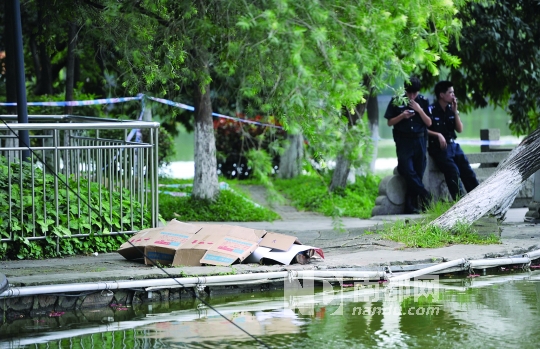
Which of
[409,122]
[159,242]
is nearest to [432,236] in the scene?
[409,122]

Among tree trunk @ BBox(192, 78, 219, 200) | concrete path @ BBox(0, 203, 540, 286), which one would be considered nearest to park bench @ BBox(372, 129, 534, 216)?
concrete path @ BBox(0, 203, 540, 286)

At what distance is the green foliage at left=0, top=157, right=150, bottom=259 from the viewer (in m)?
9.62

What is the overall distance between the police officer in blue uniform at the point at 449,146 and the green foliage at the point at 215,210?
9.42ft

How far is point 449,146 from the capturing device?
545 inches

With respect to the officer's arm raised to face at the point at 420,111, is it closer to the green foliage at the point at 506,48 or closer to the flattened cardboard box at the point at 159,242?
the green foliage at the point at 506,48

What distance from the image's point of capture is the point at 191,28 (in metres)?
8.32

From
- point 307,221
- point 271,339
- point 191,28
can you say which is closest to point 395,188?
point 307,221

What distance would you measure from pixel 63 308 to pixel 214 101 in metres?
15.2

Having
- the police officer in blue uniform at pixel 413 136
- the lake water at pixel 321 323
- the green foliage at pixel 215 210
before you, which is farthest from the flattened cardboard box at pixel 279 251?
the green foliage at pixel 215 210

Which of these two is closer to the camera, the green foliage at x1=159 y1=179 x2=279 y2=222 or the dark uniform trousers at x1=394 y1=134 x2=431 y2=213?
the dark uniform trousers at x1=394 y1=134 x2=431 y2=213

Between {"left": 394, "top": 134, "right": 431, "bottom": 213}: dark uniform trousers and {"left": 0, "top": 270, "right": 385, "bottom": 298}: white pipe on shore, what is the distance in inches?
173

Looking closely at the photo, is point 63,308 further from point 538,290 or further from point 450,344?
point 538,290

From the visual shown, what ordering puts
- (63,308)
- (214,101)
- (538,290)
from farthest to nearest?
(214,101), (538,290), (63,308)

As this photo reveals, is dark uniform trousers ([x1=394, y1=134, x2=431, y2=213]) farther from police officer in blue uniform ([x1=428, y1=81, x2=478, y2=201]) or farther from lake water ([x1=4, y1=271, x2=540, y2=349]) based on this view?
lake water ([x1=4, y1=271, x2=540, y2=349])
